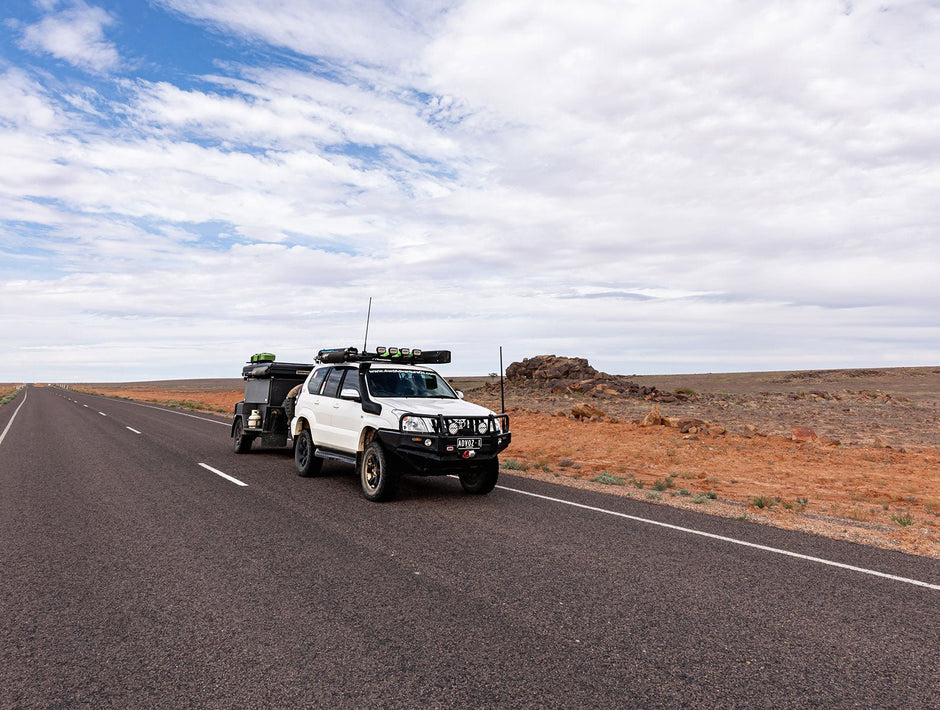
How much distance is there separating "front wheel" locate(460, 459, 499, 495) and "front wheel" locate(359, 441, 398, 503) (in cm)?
113

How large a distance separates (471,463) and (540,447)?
33.5 feet

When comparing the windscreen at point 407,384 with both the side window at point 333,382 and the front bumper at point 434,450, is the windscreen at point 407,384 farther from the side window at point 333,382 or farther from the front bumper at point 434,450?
the front bumper at point 434,450

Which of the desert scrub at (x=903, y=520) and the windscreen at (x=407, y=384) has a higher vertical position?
the windscreen at (x=407, y=384)

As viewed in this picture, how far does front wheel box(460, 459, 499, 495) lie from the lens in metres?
9.41

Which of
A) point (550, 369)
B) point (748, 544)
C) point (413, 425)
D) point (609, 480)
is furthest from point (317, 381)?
point (550, 369)

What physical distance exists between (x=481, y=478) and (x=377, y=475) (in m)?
1.64

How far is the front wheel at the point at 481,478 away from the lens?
371 inches

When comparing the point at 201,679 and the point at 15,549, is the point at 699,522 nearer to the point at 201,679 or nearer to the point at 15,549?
the point at 201,679

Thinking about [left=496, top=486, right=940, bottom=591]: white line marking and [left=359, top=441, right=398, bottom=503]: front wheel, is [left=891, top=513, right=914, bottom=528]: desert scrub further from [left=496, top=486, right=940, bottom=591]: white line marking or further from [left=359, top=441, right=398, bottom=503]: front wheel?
[left=359, top=441, right=398, bottom=503]: front wheel

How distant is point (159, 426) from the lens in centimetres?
2345

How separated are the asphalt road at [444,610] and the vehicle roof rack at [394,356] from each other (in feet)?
8.93

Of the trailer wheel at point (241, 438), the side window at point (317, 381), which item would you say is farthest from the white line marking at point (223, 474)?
the side window at point (317, 381)

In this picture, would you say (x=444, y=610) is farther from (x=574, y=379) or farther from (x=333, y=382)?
(x=574, y=379)

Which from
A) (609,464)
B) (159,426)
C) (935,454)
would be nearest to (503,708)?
(609,464)
